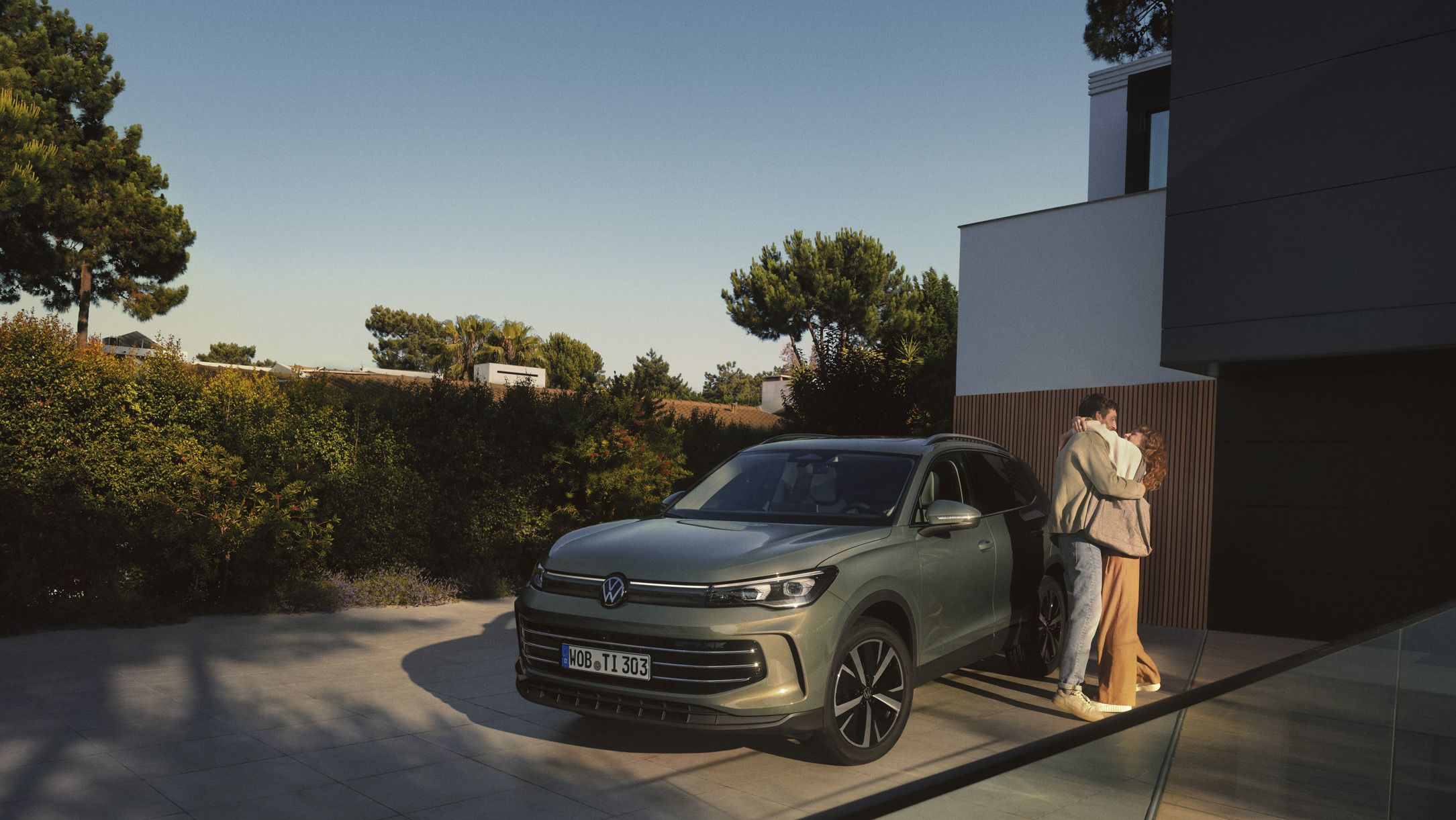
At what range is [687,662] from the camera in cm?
482

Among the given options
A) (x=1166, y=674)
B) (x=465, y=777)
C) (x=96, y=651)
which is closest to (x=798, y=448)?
(x=465, y=777)

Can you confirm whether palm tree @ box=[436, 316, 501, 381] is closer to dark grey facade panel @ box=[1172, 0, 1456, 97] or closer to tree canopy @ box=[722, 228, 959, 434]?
tree canopy @ box=[722, 228, 959, 434]

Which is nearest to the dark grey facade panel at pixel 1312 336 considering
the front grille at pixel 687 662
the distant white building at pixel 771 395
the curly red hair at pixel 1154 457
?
the curly red hair at pixel 1154 457

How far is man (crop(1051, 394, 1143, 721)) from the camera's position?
652cm

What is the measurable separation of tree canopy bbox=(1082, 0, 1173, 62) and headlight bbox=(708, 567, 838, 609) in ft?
70.2

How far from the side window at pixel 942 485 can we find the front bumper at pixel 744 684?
137cm

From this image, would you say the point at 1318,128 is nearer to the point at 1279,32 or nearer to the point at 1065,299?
the point at 1279,32

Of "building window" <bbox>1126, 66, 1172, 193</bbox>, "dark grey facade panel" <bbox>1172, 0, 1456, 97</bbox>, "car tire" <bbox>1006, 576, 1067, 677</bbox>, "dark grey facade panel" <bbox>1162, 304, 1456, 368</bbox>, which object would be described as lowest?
"car tire" <bbox>1006, 576, 1067, 677</bbox>

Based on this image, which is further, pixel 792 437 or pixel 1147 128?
pixel 1147 128

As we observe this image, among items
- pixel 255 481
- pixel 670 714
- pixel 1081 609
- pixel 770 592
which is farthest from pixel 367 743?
pixel 255 481

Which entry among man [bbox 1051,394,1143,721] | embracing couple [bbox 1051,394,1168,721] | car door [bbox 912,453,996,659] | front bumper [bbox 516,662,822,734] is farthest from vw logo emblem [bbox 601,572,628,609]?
embracing couple [bbox 1051,394,1168,721]

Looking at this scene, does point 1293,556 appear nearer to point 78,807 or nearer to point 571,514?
point 571,514

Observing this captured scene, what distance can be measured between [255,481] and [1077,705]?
306 inches

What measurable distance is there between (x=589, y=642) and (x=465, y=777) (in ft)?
2.89
